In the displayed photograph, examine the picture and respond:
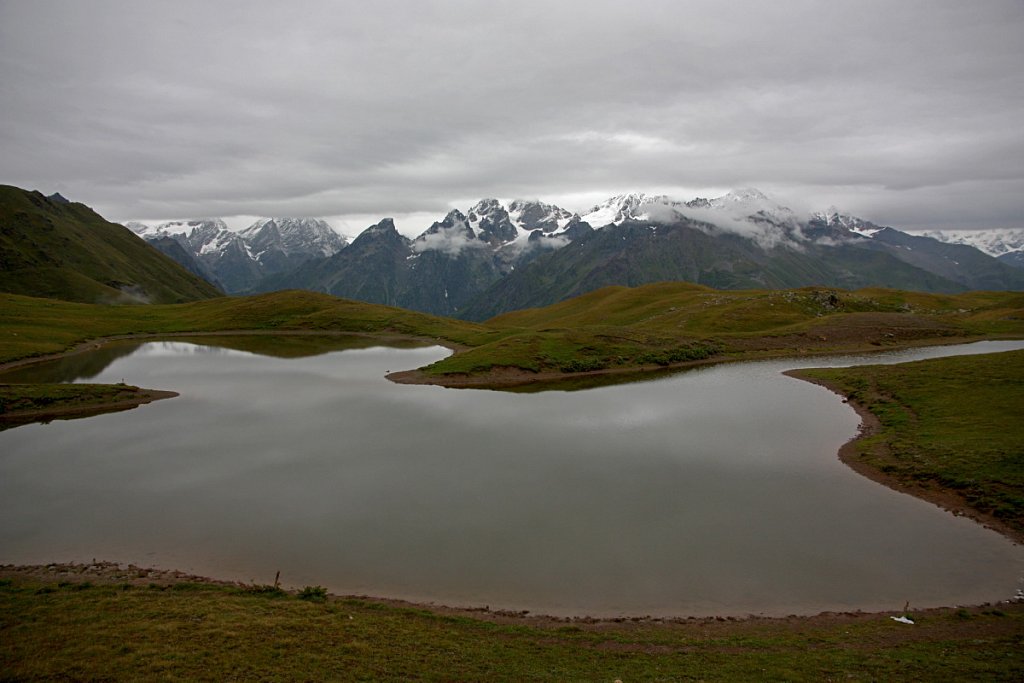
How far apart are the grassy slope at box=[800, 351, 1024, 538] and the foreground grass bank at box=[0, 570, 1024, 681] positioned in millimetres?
13268

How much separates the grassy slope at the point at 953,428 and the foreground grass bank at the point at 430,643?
13268 mm

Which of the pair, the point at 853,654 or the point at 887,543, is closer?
the point at 853,654

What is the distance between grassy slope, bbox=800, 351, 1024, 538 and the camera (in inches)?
1326

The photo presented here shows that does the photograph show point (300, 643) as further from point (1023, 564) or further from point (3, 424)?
point (3, 424)

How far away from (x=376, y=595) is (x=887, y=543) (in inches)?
1001

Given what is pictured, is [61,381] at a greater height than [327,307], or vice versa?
[327,307]

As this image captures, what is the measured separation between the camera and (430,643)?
20.4 metres

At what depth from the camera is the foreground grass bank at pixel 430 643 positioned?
59.1ft

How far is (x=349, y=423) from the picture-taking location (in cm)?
5222

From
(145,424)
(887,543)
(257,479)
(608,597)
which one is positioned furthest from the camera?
(145,424)

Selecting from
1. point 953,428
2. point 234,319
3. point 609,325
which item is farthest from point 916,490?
point 234,319

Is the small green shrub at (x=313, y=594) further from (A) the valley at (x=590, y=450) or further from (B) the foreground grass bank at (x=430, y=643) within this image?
(A) the valley at (x=590, y=450)

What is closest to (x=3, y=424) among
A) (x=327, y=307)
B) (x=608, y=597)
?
(x=608, y=597)

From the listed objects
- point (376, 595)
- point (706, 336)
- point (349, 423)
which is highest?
point (706, 336)
